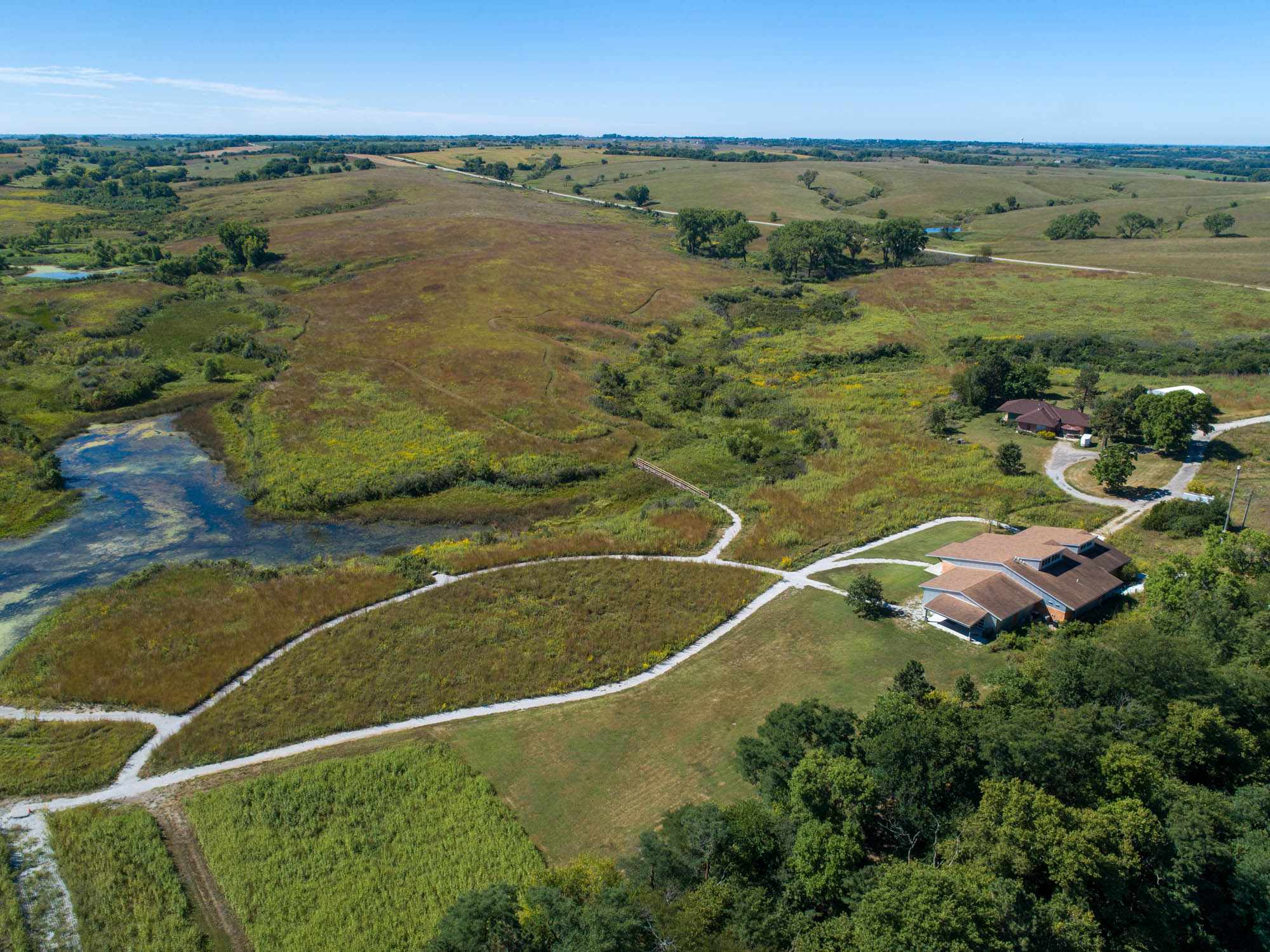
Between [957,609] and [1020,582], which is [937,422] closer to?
[1020,582]

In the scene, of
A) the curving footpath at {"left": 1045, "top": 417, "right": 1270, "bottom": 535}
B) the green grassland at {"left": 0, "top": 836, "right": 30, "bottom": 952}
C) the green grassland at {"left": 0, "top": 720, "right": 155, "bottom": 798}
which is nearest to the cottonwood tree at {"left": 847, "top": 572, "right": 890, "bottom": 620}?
the curving footpath at {"left": 1045, "top": 417, "right": 1270, "bottom": 535}

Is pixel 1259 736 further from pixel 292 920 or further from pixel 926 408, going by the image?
pixel 926 408

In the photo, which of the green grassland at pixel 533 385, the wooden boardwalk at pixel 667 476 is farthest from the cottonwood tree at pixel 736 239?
the wooden boardwalk at pixel 667 476

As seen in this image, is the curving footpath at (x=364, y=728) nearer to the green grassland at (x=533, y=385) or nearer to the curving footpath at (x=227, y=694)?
the curving footpath at (x=227, y=694)

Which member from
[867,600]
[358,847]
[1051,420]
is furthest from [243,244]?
[1051,420]

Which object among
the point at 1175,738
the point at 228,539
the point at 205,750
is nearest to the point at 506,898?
the point at 205,750

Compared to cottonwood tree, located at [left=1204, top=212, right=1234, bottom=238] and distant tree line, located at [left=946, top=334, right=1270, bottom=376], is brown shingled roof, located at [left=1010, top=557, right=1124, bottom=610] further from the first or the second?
cottonwood tree, located at [left=1204, top=212, right=1234, bottom=238]
